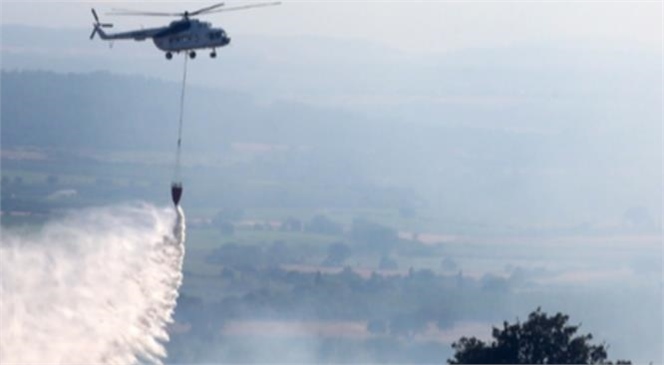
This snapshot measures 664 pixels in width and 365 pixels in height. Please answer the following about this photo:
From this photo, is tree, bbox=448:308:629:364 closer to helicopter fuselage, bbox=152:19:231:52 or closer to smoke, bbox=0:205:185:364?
smoke, bbox=0:205:185:364

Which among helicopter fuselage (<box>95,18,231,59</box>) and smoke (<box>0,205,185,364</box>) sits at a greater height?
helicopter fuselage (<box>95,18,231,59</box>)

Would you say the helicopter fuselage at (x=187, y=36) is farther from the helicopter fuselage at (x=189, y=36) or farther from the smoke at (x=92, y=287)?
the smoke at (x=92, y=287)

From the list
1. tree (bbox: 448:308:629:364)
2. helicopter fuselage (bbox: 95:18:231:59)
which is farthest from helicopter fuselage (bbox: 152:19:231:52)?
tree (bbox: 448:308:629:364)

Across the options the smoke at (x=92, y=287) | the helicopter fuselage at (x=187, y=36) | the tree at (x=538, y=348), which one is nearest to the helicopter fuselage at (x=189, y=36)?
the helicopter fuselage at (x=187, y=36)

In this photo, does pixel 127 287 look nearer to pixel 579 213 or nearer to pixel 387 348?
pixel 387 348

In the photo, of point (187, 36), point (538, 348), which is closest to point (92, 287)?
point (187, 36)

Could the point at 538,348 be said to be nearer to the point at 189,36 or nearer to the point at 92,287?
the point at 92,287

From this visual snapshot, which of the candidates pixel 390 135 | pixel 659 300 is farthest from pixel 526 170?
pixel 659 300
